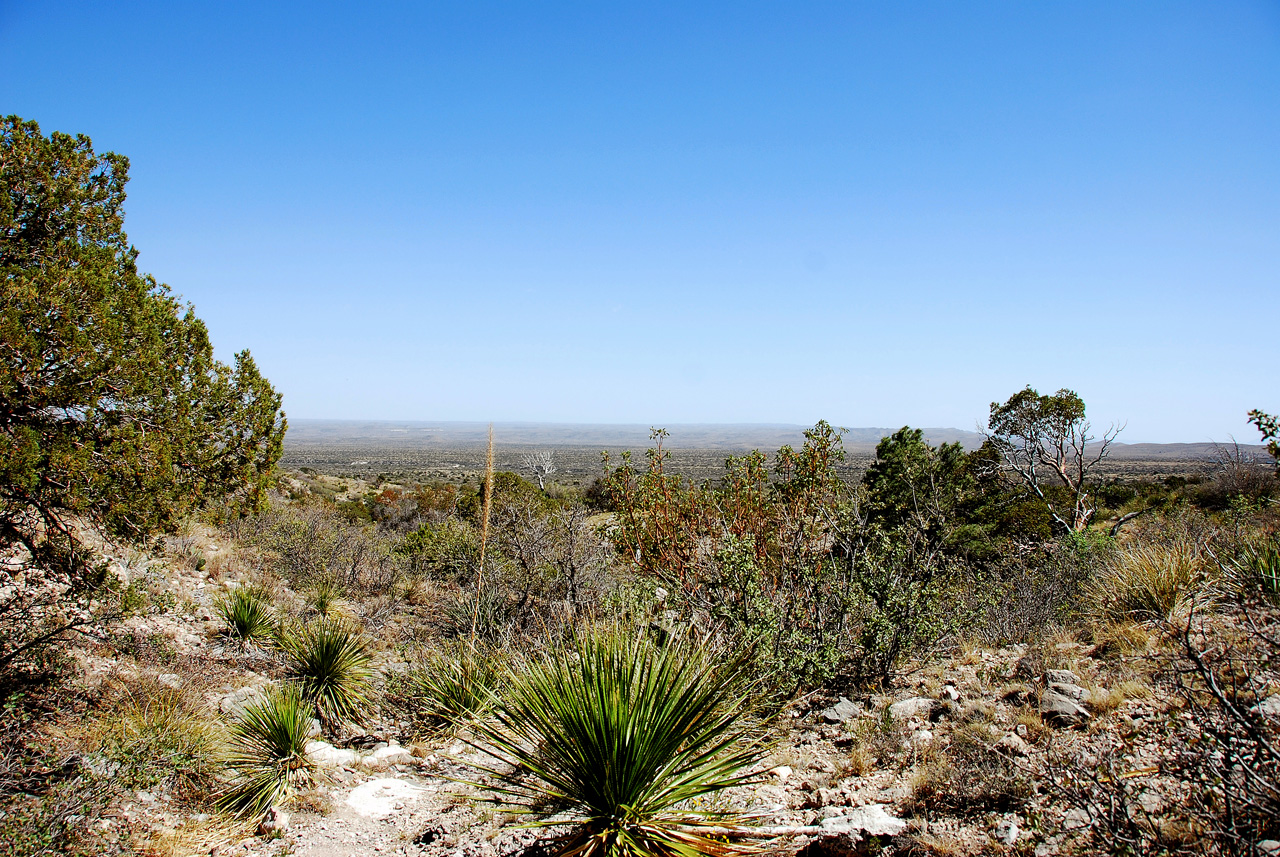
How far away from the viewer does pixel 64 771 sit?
4.79 meters

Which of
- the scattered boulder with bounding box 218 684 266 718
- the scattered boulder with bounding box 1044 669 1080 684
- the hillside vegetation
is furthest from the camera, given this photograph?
the scattered boulder with bounding box 218 684 266 718

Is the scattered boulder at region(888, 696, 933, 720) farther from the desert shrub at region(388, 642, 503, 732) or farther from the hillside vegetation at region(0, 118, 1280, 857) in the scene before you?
the desert shrub at region(388, 642, 503, 732)

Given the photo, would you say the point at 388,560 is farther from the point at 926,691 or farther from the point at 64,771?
the point at 926,691

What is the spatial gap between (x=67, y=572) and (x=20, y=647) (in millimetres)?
859

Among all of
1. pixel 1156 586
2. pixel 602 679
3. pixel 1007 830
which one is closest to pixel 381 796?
pixel 602 679

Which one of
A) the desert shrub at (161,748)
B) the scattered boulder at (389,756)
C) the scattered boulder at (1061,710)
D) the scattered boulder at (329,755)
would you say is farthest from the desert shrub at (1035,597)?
the desert shrub at (161,748)

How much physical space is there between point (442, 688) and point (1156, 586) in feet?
28.1

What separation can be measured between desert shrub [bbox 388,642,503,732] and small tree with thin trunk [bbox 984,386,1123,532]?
19.7 metres

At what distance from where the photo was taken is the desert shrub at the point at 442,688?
6895 mm

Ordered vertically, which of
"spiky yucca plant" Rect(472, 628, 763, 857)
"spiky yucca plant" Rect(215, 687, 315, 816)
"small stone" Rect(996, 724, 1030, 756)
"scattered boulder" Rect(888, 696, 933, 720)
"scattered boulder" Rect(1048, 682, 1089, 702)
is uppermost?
"spiky yucca plant" Rect(472, 628, 763, 857)

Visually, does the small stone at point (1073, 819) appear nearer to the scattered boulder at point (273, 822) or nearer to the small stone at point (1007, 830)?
the small stone at point (1007, 830)

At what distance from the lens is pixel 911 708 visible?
5.99 meters

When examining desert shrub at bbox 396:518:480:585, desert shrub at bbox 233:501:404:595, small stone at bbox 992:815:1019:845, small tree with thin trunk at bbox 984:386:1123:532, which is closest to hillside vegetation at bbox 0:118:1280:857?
small stone at bbox 992:815:1019:845

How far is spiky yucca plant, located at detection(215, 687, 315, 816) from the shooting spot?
5.24m
